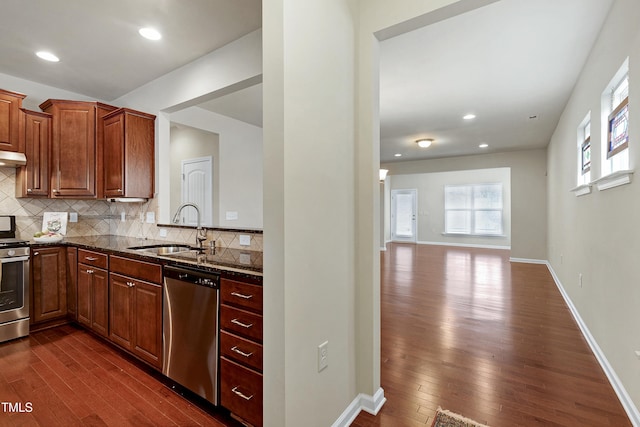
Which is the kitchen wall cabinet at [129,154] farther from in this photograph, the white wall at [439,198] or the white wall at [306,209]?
the white wall at [439,198]

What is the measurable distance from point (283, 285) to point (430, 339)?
2175 millimetres

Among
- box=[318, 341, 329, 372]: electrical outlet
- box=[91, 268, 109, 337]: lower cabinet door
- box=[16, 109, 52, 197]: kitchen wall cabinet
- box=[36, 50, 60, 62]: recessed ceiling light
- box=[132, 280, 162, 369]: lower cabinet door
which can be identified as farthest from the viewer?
box=[16, 109, 52, 197]: kitchen wall cabinet

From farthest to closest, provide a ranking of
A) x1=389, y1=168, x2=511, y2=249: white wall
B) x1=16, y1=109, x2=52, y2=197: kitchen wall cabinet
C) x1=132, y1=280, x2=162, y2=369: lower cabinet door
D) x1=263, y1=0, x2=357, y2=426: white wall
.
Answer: x1=389, y1=168, x2=511, y2=249: white wall → x1=16, y1=109, x2=52, y2=197: kitchen wall cabinet → x1=132, y1=280, x2=162, y2=369: lower cabinet door → x1=263, y1=0, x2=357, y2=426: white wall

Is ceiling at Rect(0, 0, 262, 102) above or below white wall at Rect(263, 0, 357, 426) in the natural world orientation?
above

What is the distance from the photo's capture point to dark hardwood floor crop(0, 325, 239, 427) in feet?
5.89

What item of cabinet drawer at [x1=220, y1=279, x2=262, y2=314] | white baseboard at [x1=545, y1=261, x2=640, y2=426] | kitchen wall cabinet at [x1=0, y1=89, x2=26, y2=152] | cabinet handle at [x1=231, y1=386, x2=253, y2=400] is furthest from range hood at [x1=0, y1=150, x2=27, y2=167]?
white baseboard at [x1=545, y1=261, x2=640, y2=426]

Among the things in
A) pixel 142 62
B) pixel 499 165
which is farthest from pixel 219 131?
pixel 499 165

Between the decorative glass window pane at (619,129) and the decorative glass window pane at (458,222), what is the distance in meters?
7.88

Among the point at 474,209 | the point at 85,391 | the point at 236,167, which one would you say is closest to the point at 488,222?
the point at 474,209

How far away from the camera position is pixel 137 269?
7.66 ft

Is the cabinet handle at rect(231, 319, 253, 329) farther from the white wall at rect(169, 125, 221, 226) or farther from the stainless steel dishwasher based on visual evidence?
the white wall at rect(169, 125, 221, 226)

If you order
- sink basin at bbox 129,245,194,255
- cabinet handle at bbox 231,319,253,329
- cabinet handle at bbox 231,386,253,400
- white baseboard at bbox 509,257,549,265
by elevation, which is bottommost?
white baseboard at bbox 509,257,549,265

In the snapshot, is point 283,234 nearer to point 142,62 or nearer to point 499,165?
point 142,62

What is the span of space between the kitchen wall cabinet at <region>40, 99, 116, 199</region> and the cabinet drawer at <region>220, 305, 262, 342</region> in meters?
2.73
